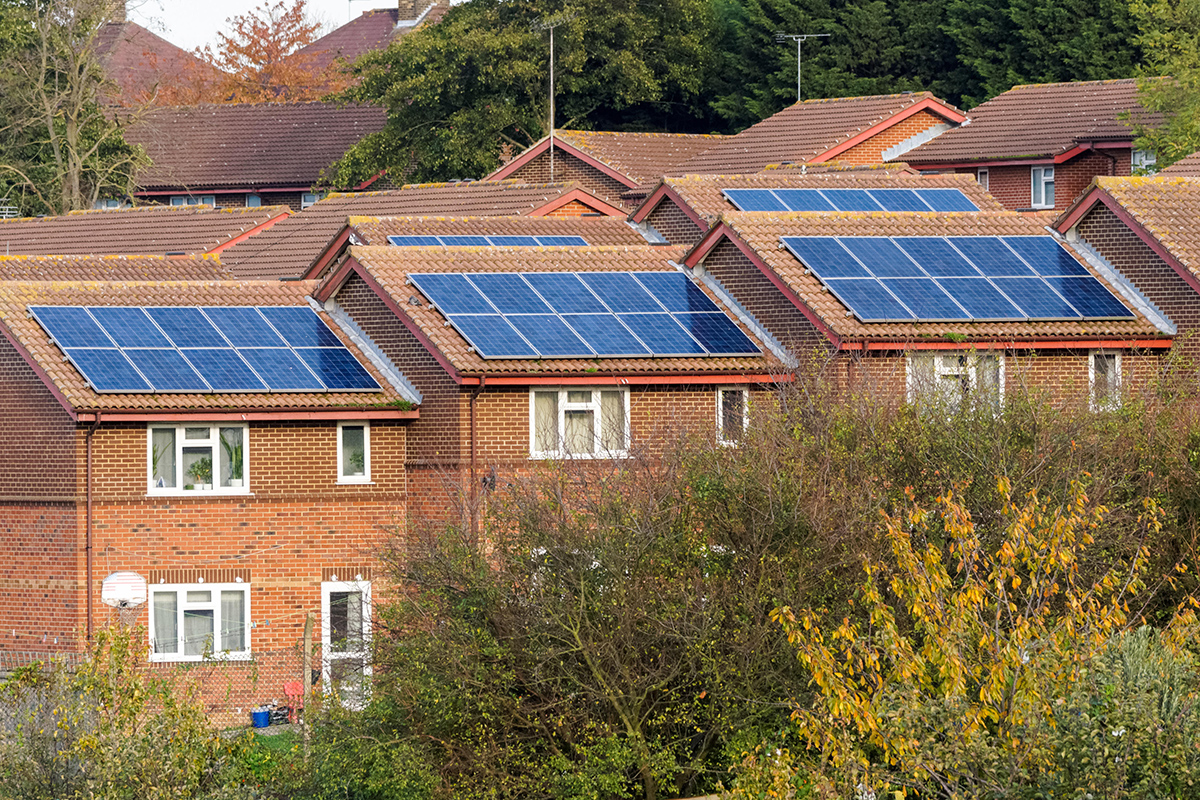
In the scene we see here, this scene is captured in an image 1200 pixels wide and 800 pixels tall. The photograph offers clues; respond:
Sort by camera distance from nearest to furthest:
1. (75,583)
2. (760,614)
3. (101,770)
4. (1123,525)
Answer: (101,770)
(760,614)
(1123,525)
(75,583)

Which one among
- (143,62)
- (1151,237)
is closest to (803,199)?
(1151,237)

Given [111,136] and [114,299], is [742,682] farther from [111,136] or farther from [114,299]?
[111,136]

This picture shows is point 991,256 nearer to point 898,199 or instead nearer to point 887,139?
point 898,199

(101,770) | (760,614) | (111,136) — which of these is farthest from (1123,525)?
(111,136)

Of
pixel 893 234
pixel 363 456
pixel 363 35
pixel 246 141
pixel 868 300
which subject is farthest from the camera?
pixel 363 35

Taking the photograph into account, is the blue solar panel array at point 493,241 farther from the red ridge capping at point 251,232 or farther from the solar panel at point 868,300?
the red ridge capping at point 251,232

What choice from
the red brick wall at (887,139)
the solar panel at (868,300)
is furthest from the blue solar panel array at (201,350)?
the red brick wall at (887,139)

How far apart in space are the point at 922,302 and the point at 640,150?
25874 millimetres

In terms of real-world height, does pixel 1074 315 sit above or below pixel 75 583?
above

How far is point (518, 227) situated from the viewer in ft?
124

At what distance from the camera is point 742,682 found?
63.4ft

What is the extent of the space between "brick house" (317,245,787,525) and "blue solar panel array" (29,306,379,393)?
3.40 feet

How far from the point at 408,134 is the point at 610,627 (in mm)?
42839

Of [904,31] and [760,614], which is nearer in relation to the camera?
[760,614]
